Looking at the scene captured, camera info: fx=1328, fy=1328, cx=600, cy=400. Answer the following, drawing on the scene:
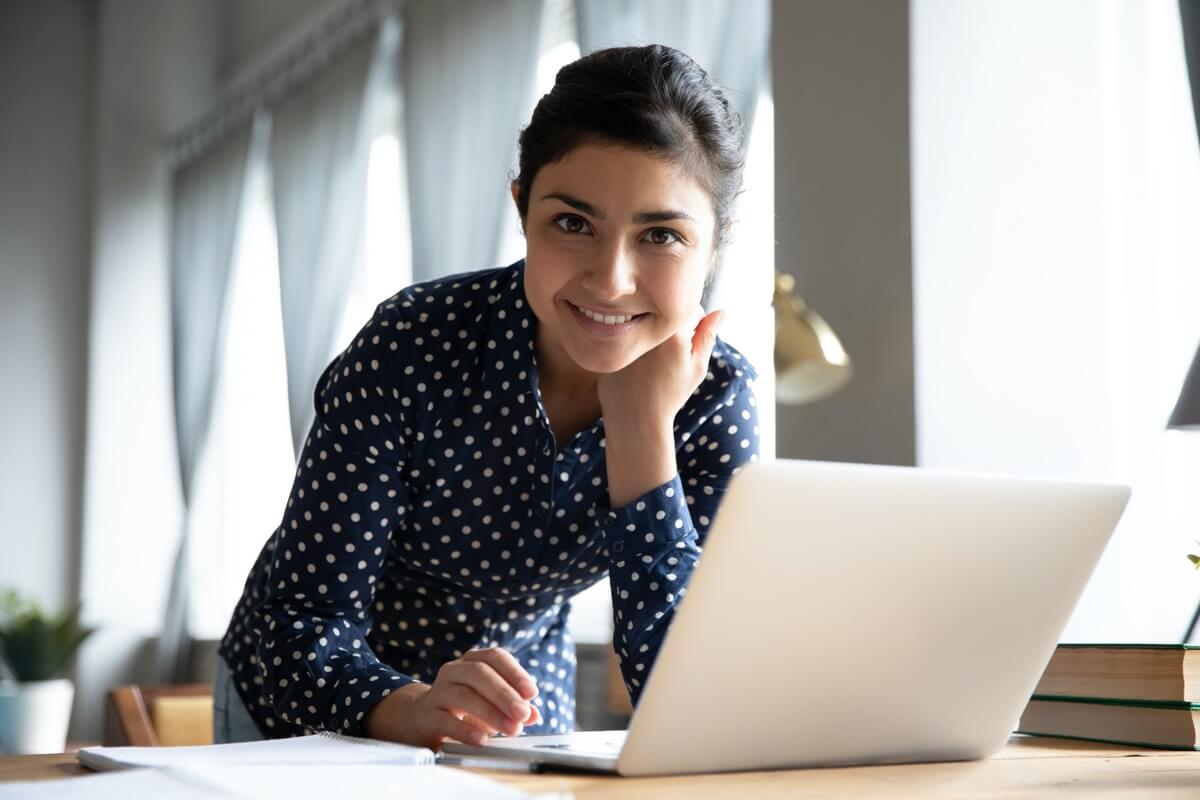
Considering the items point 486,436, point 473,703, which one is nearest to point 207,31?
point 486,436

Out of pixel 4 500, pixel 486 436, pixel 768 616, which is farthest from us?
Answer: pixel 4 500

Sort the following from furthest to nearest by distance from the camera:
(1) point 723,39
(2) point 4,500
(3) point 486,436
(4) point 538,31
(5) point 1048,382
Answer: (2) point 4,500
(4) point 538,31
(1) point 723,39
(5) point 1048,382
(3) point 486,436

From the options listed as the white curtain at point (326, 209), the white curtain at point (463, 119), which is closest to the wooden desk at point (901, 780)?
the white curtain at point (463, 119)

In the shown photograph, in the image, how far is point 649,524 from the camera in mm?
1332

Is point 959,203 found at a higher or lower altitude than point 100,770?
higher

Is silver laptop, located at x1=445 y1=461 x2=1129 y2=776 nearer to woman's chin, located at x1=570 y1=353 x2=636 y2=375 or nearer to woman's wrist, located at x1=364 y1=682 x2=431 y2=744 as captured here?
woman's wrist, located at x1=364 y1=682 x2=431 y2=744

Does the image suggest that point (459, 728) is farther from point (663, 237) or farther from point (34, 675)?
point (34, 675)

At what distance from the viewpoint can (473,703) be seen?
1.06 meters

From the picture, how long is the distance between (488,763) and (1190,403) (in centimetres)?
100

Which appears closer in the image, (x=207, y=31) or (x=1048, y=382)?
(x=1048, y=382)

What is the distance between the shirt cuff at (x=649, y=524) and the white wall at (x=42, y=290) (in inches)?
211

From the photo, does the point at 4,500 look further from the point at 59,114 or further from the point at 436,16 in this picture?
the point at 436,16

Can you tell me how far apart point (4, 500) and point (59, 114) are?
1.82m

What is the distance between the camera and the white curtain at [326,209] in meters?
4.59
